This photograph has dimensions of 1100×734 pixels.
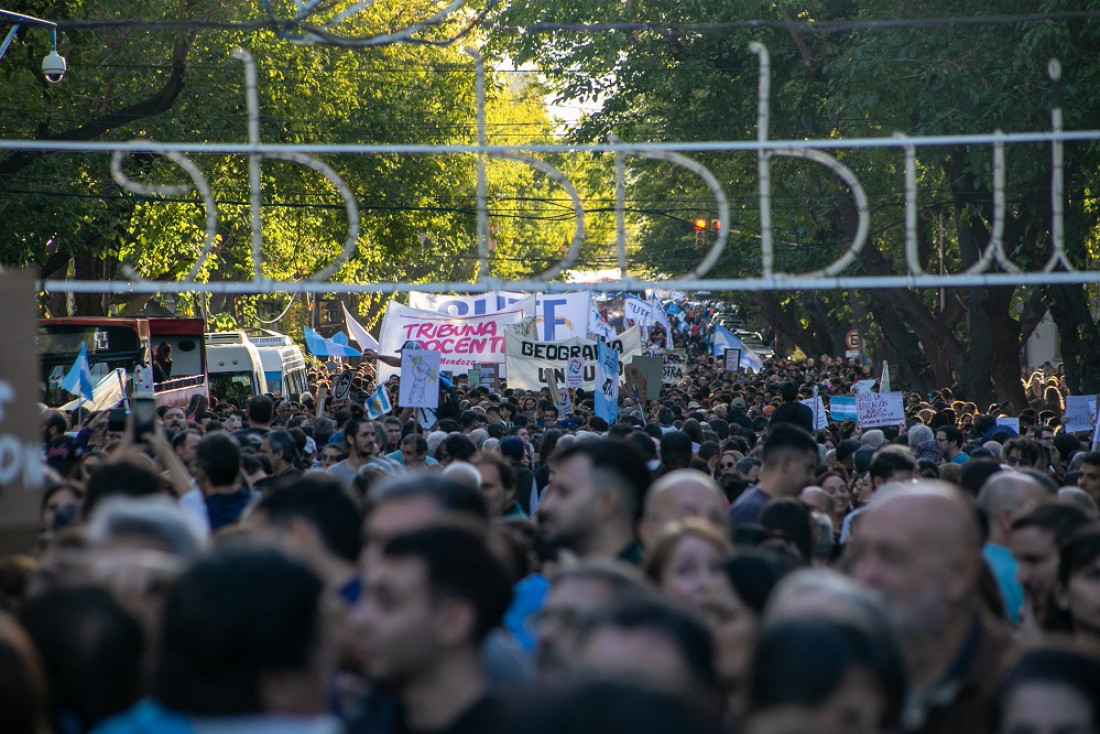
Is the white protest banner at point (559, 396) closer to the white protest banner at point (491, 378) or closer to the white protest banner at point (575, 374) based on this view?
the white protest banner at point (575, 374)

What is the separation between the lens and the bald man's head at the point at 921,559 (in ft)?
12.5

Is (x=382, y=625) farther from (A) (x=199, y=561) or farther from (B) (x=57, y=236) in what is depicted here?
(B) (x=57, y=236)

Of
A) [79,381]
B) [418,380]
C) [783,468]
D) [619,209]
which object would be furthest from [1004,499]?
[79,381]

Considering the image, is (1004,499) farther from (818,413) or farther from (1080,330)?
(1080,330)

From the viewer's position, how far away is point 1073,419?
584 inches

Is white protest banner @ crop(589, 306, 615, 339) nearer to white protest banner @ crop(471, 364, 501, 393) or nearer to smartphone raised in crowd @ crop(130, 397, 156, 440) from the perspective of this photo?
white protest banner @ crop(471, 364, 501, 393)

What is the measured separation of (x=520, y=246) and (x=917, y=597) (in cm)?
5634

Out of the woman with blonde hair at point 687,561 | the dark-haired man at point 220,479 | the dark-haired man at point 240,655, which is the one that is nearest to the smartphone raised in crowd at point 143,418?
the dark-haired man at point 220,479

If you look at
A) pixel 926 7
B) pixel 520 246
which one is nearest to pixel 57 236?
pixel 926 7

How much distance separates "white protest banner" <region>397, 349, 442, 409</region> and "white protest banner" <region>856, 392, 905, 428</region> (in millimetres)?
4967

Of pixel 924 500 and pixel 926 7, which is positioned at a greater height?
pixel 926 7

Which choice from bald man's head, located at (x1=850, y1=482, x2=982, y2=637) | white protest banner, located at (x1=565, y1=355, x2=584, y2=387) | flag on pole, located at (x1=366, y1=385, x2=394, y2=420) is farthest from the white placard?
bald man's head, located at (x1=850, y1=482, x2=982, y2=637)

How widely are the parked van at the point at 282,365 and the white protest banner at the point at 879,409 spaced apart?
794 inches

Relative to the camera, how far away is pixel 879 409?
15266mm
